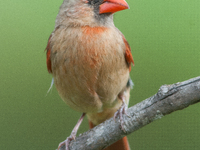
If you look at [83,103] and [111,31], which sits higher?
[111,31]

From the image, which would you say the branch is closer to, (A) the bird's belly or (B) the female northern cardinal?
(B) the female northern cardinal

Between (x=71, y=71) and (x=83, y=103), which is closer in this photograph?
(x=71, y=71)

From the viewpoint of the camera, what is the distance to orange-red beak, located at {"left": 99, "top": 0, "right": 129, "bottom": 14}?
2398mm

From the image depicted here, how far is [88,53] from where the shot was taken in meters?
2.34

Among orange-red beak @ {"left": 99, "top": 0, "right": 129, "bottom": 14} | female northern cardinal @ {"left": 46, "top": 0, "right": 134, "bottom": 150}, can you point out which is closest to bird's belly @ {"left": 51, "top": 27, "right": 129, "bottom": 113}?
female northern cardinal @ {"left": 46, "top": 0, "right": 134, "bottom": 150}

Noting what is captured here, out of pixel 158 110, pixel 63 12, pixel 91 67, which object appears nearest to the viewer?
pixel 158 110

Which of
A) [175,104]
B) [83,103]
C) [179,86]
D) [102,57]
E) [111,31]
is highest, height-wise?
[111,31]

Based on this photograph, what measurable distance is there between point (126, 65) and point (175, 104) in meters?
0.85

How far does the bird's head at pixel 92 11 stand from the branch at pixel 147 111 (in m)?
0.86

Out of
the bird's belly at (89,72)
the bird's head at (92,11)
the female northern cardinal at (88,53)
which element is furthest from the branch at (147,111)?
the bird's head at (92,11)

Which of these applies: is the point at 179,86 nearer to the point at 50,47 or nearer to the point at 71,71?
the point at 71,71

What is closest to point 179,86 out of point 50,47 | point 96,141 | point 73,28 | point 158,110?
point 158,110

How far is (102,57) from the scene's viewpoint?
2.35 meters

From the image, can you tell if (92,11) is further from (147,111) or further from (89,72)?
(147,111)
